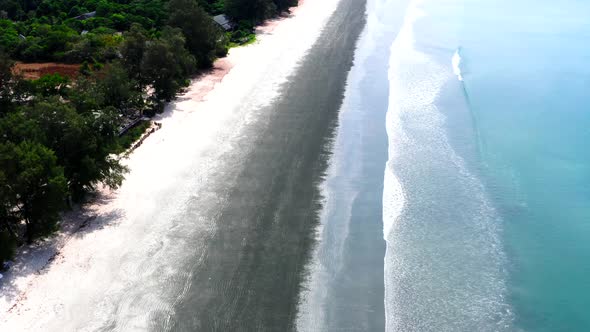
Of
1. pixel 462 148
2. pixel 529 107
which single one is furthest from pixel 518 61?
pixel 462 148

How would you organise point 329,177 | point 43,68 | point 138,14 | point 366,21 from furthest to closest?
point 366,21 < point 138,14 < point 43,68 < point 329,177

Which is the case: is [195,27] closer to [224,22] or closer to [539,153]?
[224,22]

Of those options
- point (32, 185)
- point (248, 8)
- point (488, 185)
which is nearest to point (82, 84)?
point (32, 185)

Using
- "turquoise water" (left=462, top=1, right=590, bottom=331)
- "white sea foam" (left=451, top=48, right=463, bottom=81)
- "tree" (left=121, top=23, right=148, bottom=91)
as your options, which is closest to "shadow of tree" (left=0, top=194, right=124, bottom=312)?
"tree" (left=121, top=23, right=148, bottom=91)

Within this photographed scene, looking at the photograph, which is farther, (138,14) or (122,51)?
(138,14)

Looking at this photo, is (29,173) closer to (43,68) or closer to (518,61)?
(43,68)

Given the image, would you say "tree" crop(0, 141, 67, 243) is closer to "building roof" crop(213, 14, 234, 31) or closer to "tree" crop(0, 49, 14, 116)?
"tree" crop(0, 49, 14, 116)
